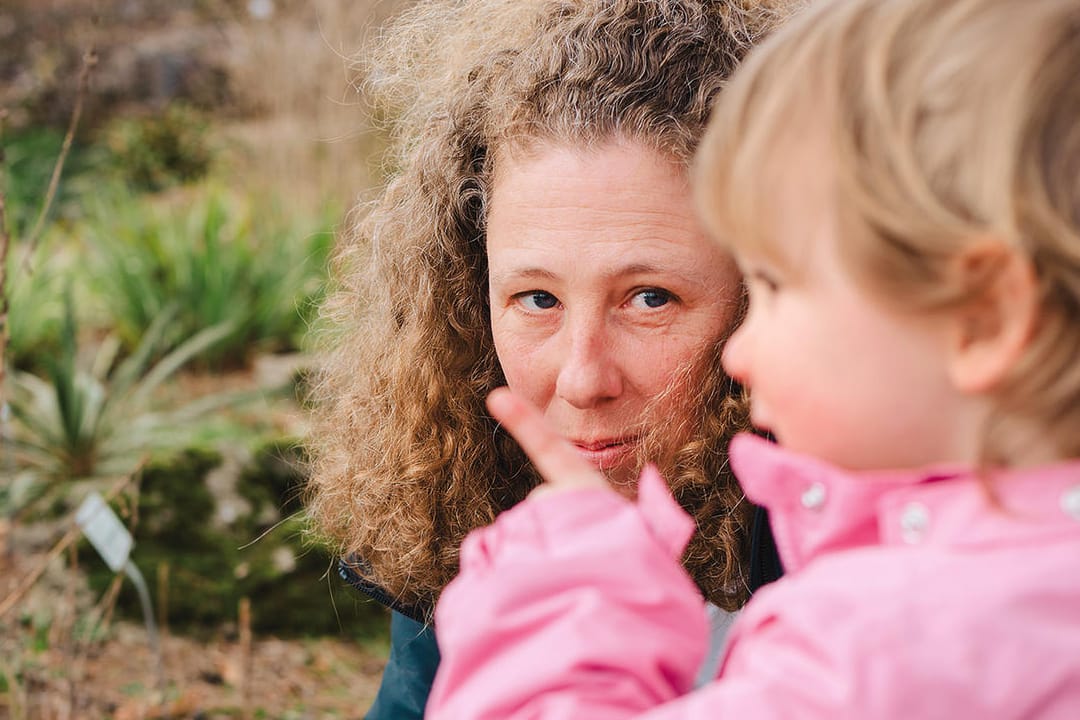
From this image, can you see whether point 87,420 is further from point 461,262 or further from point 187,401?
point 461,262

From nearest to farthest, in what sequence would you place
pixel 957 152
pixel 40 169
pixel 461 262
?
1. pixel 957 152
2. pixel 461 262
3. pixel 40 169

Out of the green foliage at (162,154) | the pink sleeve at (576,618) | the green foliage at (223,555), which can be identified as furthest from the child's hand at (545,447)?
the green foliage at (162,154)

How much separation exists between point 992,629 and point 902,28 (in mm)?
470

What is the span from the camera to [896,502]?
1.01m

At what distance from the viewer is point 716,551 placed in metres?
2.06

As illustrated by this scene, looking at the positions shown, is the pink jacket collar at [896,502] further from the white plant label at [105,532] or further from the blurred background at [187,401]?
the white plant label at [105,532]

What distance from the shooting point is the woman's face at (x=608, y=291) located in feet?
5.92

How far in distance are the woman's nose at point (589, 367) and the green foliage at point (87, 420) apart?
9.68 feet

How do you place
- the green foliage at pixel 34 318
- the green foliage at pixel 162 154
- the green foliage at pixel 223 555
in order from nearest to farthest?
the green foliage at pixel 223 555, the green foliage at pixel 34 318, the green foliage at pixel 162 154

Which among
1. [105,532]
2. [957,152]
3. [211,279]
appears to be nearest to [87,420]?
[211,279]

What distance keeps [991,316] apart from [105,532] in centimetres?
197

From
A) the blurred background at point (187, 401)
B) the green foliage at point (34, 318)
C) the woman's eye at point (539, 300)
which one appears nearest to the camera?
the woman's eye at point (539, 300)

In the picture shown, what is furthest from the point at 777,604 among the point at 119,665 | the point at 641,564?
the point at 119,665

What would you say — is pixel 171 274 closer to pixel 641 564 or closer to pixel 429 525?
pixel 429 525
